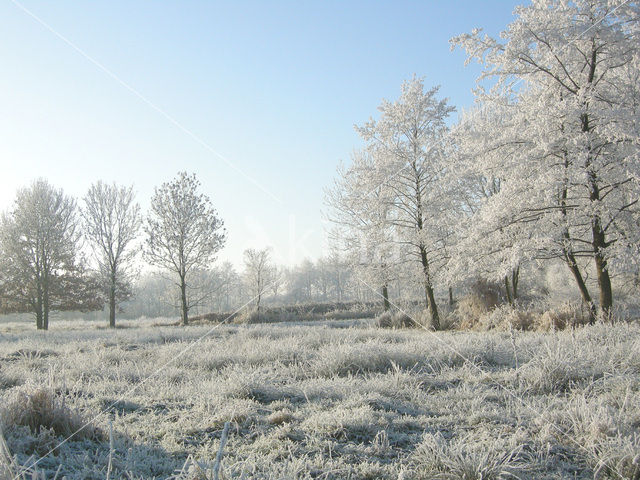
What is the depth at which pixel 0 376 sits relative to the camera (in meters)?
5.40

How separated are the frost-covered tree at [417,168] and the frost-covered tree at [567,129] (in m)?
4.37

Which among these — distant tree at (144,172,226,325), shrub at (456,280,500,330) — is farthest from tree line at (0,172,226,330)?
shrub at (456,280,500,330)

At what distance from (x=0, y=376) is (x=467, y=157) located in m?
11.9

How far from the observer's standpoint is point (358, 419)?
3.46m

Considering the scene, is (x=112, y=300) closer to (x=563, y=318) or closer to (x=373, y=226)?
(x=373, y=226)

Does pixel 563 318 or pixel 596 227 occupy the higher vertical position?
pixel 596 227

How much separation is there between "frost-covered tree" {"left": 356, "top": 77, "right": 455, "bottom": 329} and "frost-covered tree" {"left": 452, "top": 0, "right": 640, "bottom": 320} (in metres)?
4.37

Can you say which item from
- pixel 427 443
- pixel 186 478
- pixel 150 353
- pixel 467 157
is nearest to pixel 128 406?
pixel 186 478

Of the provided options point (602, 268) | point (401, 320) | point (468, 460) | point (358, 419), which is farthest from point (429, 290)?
point (468, 460)

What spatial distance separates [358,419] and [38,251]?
2706 cm

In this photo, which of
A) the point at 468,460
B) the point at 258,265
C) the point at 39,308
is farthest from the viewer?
the point at 258,265

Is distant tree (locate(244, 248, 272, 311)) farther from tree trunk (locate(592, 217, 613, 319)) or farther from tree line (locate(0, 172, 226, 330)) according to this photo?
tree trunk (locate(592, 217, 613, 319))

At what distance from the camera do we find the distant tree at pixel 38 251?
24.3m

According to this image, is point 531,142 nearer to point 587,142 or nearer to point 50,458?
point 587,142
